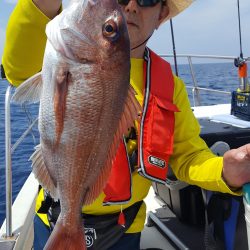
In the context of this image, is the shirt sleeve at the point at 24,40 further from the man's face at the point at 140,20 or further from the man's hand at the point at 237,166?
the man's hand at the point at 237,166

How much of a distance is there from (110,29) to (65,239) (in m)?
0.84

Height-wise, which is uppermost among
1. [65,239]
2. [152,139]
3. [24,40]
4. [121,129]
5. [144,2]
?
[144,2]

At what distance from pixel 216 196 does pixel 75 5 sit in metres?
1.55

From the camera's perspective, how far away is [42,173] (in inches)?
60.6

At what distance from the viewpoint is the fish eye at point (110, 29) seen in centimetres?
144

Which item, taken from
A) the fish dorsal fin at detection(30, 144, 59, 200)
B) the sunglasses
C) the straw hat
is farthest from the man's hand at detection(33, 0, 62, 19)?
the straw hat

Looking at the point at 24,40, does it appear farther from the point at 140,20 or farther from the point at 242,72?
the point at 242,72

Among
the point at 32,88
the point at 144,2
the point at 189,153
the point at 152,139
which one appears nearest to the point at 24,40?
the point at 32,88

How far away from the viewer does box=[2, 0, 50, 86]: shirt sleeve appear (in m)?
1.66

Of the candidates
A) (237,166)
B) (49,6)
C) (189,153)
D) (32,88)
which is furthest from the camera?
(189,153)

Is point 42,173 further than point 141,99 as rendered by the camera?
No

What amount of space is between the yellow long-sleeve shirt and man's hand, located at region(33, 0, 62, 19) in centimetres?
2

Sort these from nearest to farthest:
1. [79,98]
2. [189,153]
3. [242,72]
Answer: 1. [79,98]
2. [189,153]
3. [242,72]

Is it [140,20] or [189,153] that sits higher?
[140,20]
